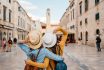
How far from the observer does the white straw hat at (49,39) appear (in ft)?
14.3

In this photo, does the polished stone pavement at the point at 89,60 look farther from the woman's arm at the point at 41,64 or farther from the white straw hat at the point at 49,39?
the woman's arm at the point at 41,64

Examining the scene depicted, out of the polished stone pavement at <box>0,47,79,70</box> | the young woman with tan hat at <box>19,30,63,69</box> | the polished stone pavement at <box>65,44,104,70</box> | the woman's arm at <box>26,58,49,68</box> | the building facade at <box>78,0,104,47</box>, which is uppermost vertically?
the building facade at <box>78,0,104,47</box>

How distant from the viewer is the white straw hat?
4359 mm

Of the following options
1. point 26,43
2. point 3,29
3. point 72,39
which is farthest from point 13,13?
point 26,43

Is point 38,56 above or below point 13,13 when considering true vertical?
below

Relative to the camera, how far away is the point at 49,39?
436 cm

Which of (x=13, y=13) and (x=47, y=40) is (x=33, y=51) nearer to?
(x=47, y=40)

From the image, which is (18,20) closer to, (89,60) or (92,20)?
(92,20)

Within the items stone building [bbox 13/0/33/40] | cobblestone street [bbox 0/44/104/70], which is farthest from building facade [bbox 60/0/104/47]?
cobblestone street [bbox 0/44/104/70]

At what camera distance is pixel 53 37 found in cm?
441

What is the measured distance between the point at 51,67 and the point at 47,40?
0.50 metres

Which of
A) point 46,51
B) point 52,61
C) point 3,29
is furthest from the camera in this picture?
point 3,29

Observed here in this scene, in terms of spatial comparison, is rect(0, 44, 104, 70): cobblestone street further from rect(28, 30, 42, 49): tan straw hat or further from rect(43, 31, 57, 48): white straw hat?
rect(28, 30, 42, 49): tan straw hat

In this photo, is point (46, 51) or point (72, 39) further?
point (72, 39)
